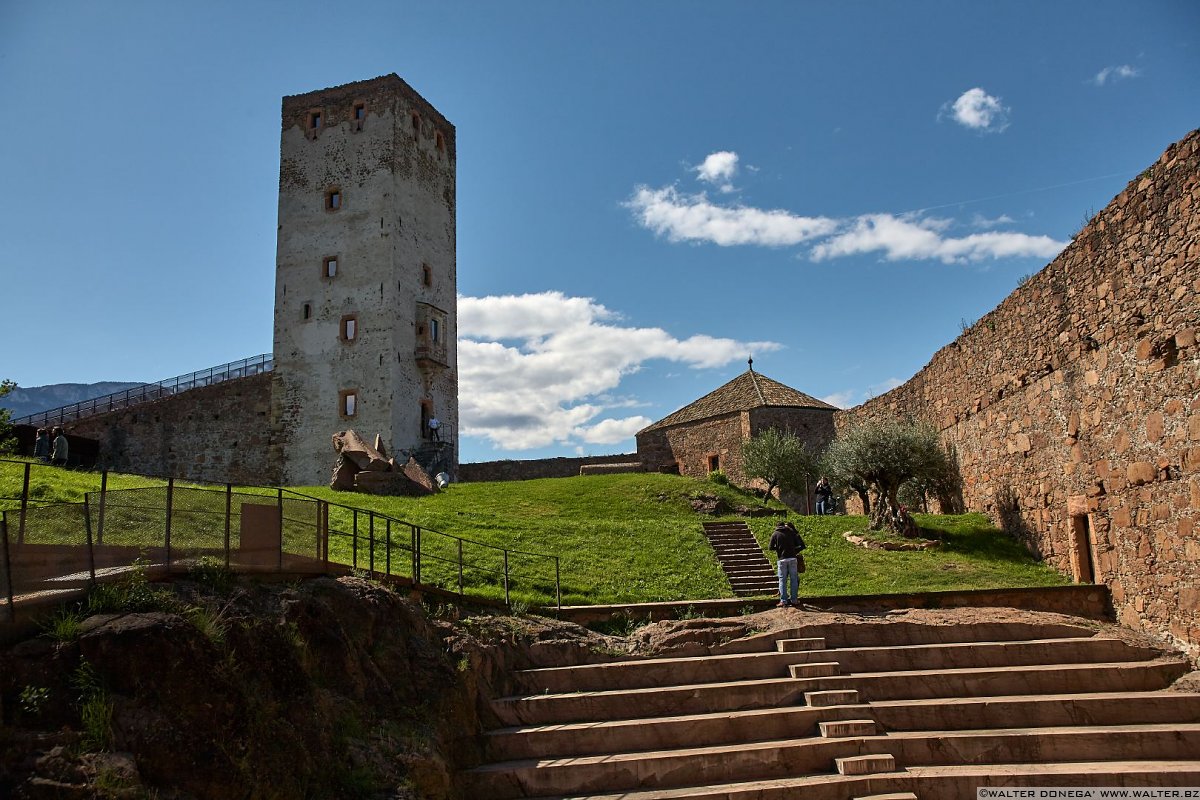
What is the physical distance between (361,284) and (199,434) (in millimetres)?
9447

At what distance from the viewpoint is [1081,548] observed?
15570 millimetres

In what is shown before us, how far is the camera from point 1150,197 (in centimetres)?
1332

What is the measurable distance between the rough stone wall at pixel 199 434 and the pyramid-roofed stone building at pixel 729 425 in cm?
1683

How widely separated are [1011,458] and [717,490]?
39.4 feet

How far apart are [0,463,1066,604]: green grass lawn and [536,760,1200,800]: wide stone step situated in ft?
18.1

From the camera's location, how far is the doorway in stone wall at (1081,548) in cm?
1548

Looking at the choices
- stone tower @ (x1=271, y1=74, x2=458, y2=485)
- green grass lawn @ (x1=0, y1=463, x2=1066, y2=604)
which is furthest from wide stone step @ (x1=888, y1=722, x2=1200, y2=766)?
stone tower @ (x1=271, y1=74, x2=458, y2=485)

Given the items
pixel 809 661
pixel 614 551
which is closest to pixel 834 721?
pixel 809 661

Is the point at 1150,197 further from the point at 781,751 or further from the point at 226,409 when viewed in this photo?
the point at 226,409

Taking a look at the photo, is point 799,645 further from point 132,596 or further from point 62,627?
point 62,627

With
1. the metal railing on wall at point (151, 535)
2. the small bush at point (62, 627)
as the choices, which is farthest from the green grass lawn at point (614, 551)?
the small bush at point (62, 627)

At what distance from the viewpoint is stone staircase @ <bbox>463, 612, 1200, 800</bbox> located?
9.65m

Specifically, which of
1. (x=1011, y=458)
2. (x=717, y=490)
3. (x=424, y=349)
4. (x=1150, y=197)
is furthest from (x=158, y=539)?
(x=424, y=349)

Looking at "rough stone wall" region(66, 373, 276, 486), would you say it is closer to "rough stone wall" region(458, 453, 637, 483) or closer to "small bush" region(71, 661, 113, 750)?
"rough stone wall" region(458, 453, 637, 483)
